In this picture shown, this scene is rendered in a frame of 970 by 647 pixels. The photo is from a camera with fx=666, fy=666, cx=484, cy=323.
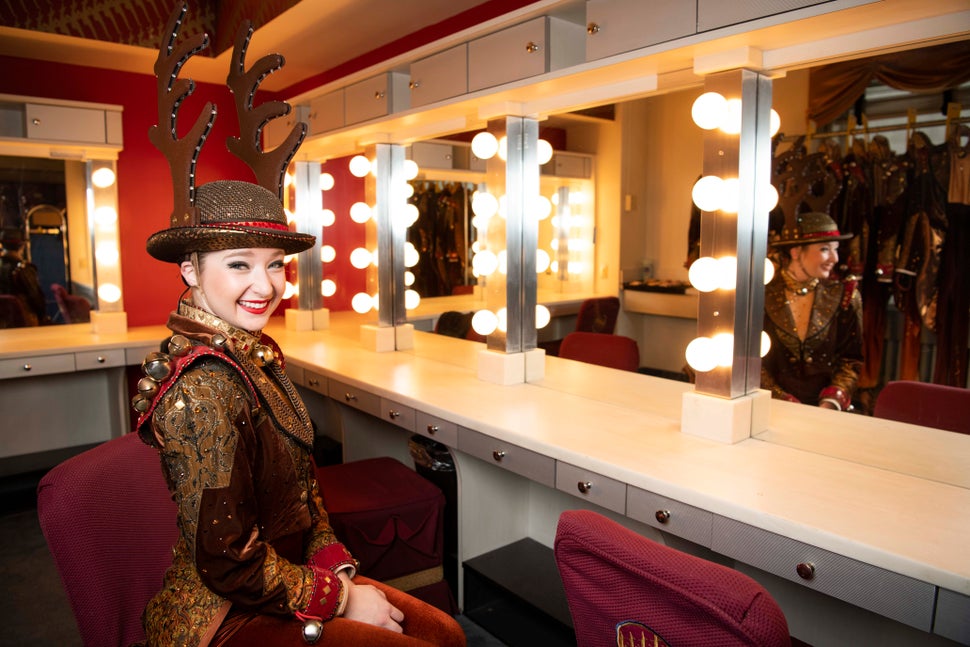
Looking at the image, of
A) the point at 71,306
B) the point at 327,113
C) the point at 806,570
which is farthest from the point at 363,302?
the point at 806,570

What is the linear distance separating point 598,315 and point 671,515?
3.34 meters

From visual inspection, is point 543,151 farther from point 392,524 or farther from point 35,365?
point 35,365

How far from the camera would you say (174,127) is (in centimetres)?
153

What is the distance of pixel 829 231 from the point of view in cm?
258

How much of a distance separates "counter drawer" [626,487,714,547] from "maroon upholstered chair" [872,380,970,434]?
1.05 m

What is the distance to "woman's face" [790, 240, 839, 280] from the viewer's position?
2.61m

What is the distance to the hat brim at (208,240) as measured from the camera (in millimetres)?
1399

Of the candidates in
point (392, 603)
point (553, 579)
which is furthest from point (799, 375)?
point (392, 603)

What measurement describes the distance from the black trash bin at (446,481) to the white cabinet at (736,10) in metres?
1.73

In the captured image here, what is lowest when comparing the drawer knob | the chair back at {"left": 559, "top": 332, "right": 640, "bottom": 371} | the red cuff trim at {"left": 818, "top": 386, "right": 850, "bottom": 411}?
the drawer knob

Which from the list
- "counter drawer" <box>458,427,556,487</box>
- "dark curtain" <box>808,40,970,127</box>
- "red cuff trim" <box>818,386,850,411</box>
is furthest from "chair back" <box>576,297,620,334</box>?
"counter drawer" <box>458,427,556,487</box>

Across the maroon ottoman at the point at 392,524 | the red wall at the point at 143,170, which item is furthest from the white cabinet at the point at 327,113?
the maroon ottoman at the point at 392,524

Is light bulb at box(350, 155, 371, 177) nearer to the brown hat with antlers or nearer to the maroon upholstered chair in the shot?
the brown hat with antlers

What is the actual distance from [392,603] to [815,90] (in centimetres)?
406
